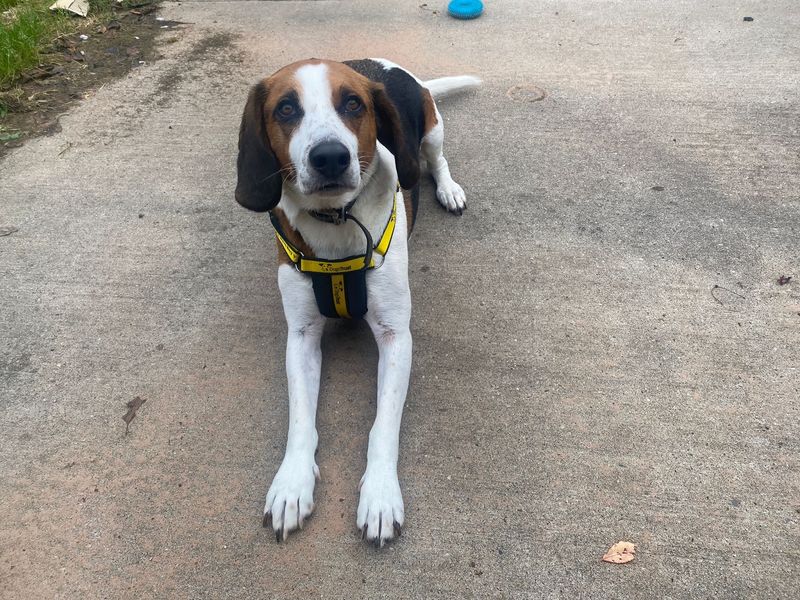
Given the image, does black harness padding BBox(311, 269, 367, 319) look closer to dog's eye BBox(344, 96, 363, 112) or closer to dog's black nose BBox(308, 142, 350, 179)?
dog's black nose BBox(308, 142, 350, 179)

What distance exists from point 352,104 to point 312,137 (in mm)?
290

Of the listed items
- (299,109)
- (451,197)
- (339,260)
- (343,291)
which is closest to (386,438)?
(343,291)

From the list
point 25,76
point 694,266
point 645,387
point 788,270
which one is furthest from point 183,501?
point 25,76

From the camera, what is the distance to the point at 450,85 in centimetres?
443

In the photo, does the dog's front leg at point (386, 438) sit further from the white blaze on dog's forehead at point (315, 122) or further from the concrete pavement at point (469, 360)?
→ the white blaze on dog's forehead at point (315, 122)

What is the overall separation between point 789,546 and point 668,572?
444mm

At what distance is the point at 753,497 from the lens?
2.20 metres

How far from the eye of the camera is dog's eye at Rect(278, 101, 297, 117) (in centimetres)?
226

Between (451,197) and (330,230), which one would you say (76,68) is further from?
(330,230)

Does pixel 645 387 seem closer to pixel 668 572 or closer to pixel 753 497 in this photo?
pixel 753 497

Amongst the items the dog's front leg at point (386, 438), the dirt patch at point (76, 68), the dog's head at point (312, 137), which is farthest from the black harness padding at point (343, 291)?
the dirt patch at point (76, 68)

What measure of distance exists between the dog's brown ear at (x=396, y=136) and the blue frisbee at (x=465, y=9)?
3.82 metres

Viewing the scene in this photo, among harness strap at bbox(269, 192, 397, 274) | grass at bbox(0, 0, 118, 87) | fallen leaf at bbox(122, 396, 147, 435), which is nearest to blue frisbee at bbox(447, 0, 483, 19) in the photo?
grass at bbox(0, 0, 118, 87)

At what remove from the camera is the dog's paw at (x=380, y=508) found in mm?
2109
